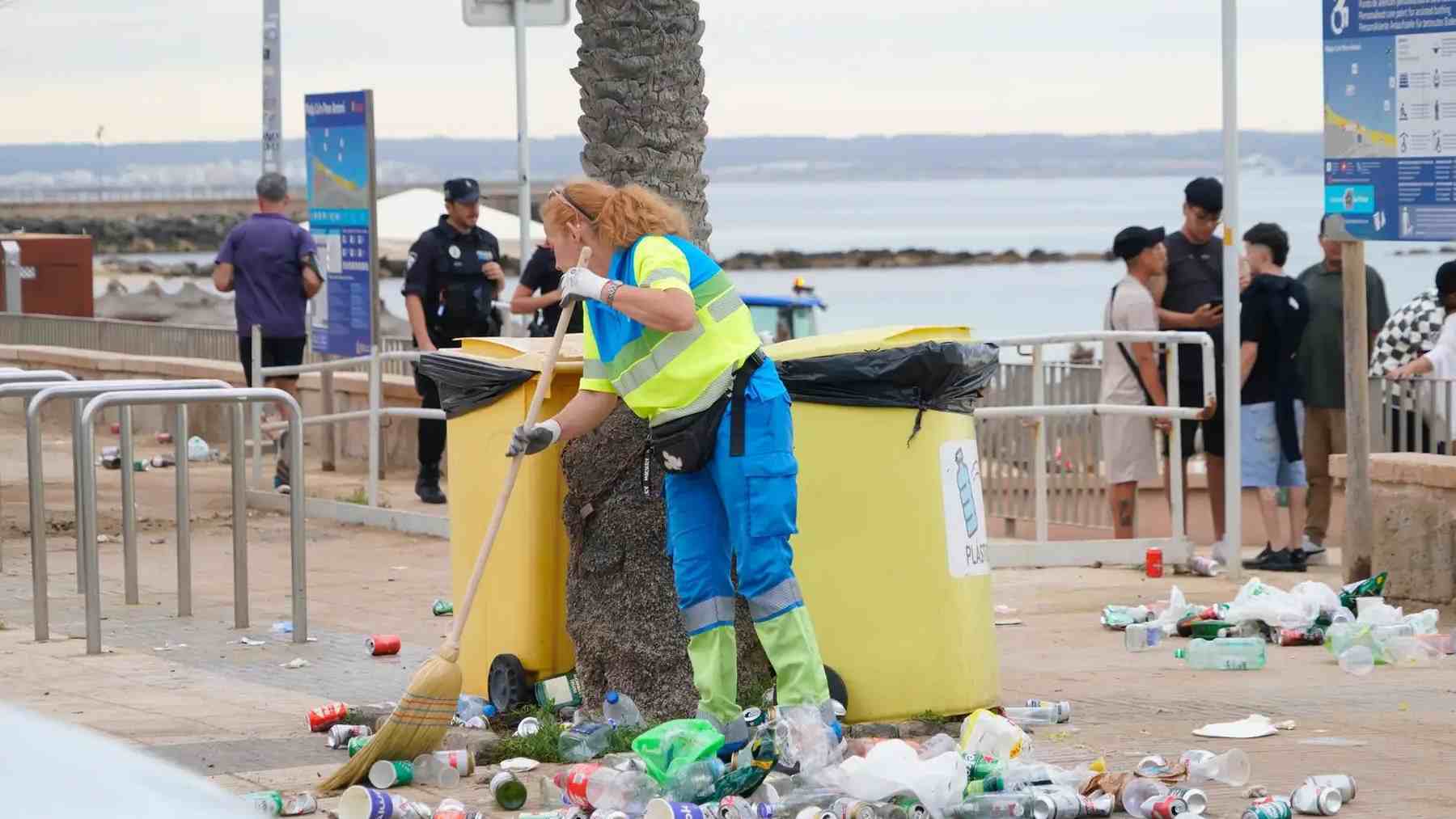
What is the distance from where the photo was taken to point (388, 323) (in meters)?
28.5

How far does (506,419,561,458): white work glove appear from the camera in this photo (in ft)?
21.2

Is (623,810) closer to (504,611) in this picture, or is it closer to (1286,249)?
(504,611)

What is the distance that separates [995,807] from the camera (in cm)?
578

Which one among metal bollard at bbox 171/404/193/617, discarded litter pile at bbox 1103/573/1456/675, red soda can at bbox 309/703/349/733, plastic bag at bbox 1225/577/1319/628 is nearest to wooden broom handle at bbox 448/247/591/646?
red soda can at bbox 309/703/349/733

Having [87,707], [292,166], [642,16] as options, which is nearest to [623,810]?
[87,707]

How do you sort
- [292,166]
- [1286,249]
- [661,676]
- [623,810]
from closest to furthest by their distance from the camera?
[623,810]
[661,676]
[1286,249]
[292,166]

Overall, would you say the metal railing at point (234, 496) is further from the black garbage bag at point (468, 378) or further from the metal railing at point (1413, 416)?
the metal railing at point (1413, 416)

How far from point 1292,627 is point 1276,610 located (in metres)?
0.10

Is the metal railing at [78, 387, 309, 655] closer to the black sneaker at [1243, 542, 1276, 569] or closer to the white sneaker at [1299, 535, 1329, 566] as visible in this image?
the black sneaker at [1243, 542, 1276, 569]

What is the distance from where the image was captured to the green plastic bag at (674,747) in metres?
5.97

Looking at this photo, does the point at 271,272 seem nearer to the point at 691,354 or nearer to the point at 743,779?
the point at 691,354

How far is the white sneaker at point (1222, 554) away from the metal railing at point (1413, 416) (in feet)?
2.73

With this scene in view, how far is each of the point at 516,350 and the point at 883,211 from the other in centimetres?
19366

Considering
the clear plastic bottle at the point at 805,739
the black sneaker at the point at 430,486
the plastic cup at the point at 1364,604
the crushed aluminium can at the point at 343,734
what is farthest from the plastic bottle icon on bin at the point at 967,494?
the black sneaker at the point at 430,486
